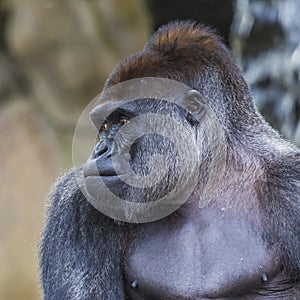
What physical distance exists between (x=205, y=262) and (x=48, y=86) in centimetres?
388

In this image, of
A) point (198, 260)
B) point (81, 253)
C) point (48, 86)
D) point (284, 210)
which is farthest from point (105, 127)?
point (48, 86)

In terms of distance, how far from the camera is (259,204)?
3.95 metres

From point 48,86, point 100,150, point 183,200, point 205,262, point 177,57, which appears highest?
point 177,57

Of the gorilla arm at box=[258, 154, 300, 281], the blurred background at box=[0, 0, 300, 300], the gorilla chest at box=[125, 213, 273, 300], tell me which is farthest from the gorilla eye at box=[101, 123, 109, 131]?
the blurred background at box=[0, 0, 300, 300]

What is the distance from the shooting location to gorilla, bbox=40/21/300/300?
3.85 m

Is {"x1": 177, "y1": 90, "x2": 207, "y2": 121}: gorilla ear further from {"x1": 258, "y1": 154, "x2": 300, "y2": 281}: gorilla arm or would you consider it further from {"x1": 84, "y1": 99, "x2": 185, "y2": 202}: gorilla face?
{"x1": 258, "y1": 154, "x2": 300, "y2": 281}: gorilla arm

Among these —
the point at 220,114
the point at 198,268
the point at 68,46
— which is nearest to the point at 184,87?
the point at 220,114

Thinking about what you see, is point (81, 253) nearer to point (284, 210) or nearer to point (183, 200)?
point (183, 200)

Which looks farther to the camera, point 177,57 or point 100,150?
point 177,57

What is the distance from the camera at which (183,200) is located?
3924 mm

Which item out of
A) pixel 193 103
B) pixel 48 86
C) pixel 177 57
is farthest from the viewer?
pixel 48 86

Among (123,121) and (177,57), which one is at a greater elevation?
(177,57)

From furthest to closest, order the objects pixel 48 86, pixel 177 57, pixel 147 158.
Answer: pixel 48 86
pixel 177 57
pixel 147 158

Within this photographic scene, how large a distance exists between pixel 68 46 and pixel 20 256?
72.3 inches
